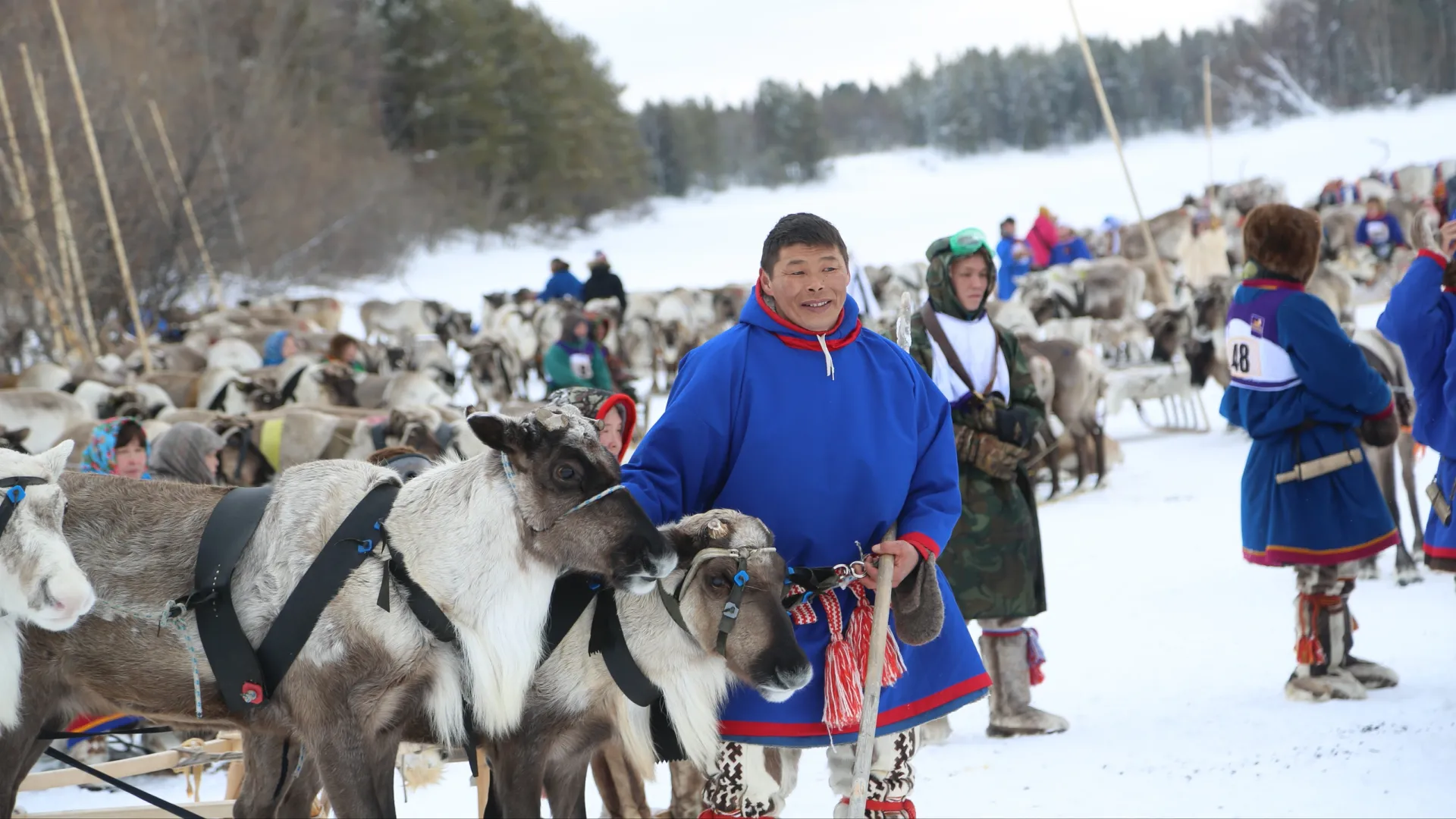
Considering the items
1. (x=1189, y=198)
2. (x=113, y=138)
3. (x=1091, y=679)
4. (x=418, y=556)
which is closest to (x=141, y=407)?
(x=1091, y=679)

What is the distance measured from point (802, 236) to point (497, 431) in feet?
2.46

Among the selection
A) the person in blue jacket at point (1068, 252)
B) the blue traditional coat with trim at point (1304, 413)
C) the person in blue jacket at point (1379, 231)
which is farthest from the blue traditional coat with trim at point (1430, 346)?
the person in blue jacket at point (1068, 252)

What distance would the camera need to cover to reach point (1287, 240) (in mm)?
4676

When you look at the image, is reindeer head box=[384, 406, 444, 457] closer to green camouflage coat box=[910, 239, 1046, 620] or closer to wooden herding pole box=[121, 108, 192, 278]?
green camouflage coat box=[910, 239, 1046, 620]

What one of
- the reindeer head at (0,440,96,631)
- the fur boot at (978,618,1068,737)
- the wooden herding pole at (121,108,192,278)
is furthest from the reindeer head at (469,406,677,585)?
the wooden herding pole at (121,108,192,278)

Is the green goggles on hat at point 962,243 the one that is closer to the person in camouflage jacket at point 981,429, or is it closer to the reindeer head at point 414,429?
the person in camouflage jacket at point 981,429

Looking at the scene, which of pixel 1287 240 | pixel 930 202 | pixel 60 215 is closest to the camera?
pixel 1287 240

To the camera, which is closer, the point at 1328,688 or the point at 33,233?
the point at 1328,688

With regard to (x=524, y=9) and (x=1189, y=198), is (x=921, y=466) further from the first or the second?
(x=524, y=9)

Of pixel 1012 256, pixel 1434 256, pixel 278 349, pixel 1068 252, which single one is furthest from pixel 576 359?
pixel 1068 252

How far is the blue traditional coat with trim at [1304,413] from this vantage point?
4582mm

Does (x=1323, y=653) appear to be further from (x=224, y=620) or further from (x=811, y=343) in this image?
(x=224, y=620)

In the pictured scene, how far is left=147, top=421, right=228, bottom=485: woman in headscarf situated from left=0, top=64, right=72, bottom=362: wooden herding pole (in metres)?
7.43

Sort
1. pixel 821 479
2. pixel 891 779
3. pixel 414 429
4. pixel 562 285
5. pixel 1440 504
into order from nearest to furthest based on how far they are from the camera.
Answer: pixel 821 479, pixel 891 779, pixel 1440 504, pixel 414 429, pixel 562 285
